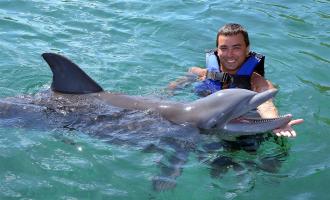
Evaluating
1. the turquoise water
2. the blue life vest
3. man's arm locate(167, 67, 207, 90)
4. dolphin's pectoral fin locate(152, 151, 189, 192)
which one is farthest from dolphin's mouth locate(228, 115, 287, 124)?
man's arm locate(167, 67, 207, 90)

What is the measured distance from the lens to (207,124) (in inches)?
250

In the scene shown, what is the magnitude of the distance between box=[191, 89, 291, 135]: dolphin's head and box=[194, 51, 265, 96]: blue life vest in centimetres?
153

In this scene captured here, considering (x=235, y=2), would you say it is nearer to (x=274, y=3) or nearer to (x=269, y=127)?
(x=274, y=3)

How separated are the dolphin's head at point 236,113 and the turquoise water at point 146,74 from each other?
39 cm

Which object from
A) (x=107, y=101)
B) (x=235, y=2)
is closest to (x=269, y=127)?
(x=107, y=101)

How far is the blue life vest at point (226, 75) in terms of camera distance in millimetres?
7910

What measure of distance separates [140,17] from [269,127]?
5796 mm

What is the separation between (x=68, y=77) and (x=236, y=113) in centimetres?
210

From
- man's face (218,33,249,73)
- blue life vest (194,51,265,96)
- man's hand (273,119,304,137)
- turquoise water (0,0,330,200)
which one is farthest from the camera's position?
blue life vest (194,51,265,96)

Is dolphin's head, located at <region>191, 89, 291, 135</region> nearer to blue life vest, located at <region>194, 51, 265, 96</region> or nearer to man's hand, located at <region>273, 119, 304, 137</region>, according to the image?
man's hand, located at <region>273, 119, 304, 137</region>

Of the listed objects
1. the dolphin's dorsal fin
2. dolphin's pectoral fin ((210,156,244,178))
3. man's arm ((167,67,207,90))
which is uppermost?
the dolphin's dorsal fin

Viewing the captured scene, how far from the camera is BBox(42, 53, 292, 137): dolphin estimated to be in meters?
6.25

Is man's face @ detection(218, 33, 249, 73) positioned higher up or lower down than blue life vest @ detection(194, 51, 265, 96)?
higher up

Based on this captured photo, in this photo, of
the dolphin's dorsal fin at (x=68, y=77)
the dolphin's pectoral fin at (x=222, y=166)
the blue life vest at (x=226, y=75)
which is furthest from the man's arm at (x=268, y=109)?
the dolphin's dorsal fin at (x=68, y=77)
